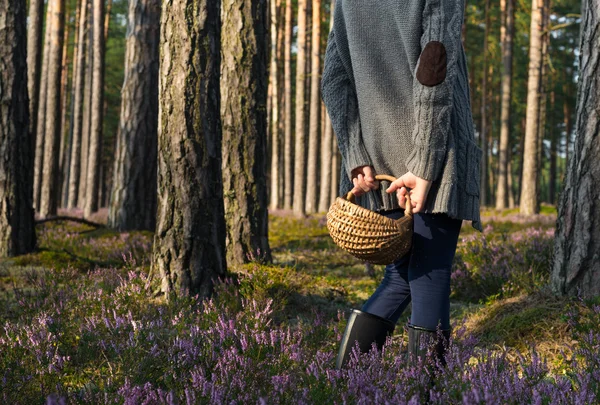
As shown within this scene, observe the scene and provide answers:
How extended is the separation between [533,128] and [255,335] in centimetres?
1519

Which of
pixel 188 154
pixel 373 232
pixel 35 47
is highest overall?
pixel 35 47

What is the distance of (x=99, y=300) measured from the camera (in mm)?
4508

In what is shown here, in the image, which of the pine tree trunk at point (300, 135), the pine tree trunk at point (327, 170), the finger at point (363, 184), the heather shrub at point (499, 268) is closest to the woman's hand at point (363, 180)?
the finger at point (363, 184)

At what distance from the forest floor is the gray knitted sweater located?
35.0 inches

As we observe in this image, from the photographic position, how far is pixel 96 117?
15.7m

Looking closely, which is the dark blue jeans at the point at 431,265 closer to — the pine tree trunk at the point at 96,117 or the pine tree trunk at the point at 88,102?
the pine tree trunk at the point at 96,117

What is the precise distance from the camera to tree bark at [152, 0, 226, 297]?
4.93m

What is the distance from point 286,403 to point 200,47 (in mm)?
3464

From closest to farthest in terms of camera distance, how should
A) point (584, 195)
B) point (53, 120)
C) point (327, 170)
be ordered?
point (584, 195) → point (53, 120) → point (327, 170)

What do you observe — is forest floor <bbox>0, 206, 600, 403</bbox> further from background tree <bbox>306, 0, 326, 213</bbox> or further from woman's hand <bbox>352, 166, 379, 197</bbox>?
background tree <bbox>306, 0, 326, 213</bbox>

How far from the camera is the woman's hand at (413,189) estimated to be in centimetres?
244

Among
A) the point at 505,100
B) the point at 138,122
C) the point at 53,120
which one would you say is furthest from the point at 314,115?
the point at 138,122

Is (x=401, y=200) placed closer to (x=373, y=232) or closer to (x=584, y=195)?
(x=373, y=232)

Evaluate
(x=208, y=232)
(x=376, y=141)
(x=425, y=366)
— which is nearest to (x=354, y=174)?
(x=376, y=141)
